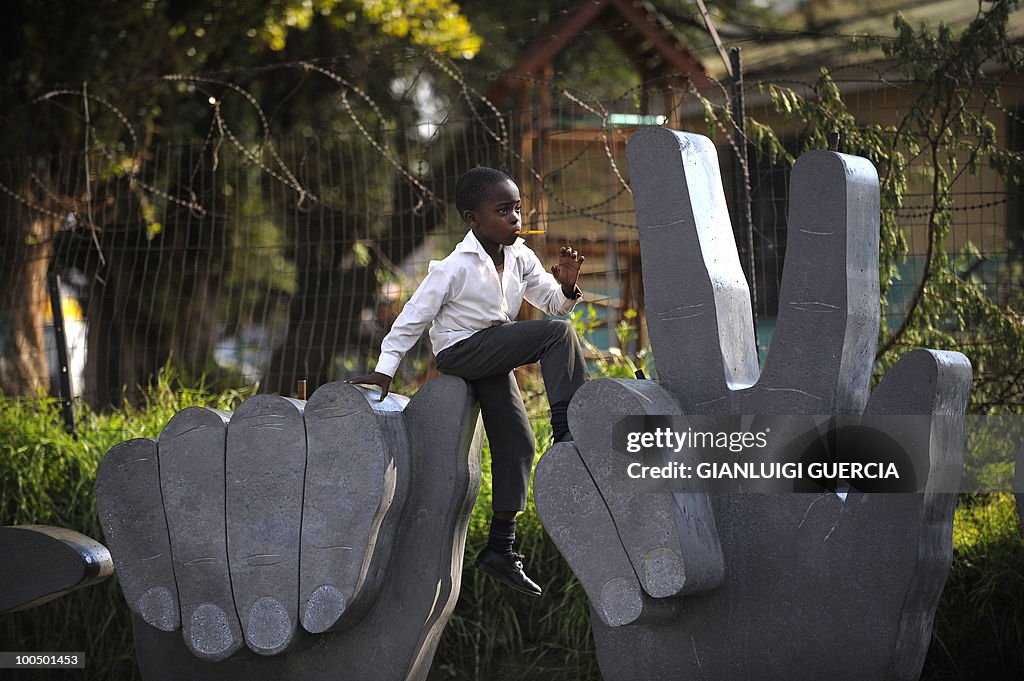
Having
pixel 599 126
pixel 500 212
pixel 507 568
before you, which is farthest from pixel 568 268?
pixel 599 126

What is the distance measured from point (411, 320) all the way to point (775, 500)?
1.33 metres

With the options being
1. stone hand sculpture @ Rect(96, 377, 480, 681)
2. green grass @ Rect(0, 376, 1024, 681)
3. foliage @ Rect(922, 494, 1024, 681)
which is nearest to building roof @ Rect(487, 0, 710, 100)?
green grass @ Rect(0, 376, 1024, 681)

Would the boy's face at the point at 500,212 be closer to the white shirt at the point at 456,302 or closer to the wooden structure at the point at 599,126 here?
the white shirt at the point at 456,302

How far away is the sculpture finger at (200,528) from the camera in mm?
4086

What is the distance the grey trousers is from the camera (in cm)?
400

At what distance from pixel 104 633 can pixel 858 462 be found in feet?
12.2

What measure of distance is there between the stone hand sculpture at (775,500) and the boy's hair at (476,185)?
1.78ft

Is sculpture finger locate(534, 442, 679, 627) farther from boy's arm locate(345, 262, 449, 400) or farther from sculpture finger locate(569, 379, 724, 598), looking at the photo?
boy's arm locate(345, 262, 449, 400)

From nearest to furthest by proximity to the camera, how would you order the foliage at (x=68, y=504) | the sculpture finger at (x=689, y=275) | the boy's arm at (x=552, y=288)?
the sculpture finger at (x=689, y=275)
the boy's arm at (x=552, y=288)
the foliage at (x=68, y=504)

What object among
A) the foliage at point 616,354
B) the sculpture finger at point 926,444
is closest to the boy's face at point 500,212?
the sculpture finger at point 926,444

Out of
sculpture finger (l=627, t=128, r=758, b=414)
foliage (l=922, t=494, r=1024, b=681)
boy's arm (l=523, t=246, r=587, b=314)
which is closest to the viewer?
sculpture finger (l=627, t=128, r=758, b=414)

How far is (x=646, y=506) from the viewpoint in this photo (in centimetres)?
361

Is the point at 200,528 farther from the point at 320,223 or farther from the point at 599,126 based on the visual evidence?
the point at 320,223

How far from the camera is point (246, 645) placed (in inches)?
161
